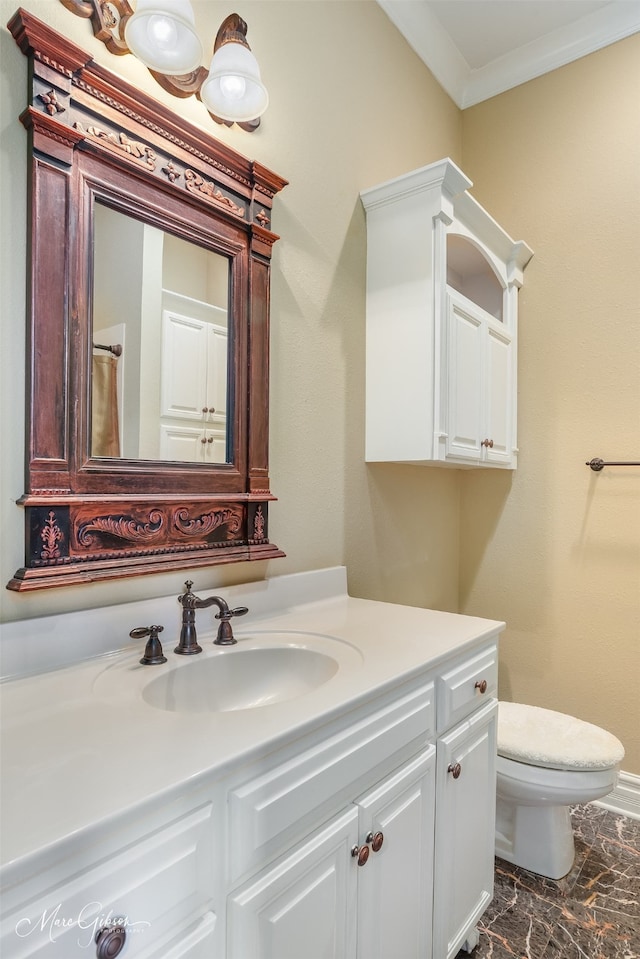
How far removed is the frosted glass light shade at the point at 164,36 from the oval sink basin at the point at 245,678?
123cm

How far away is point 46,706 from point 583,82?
9.29ft

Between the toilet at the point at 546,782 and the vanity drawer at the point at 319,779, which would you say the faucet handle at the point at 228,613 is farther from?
the toilet at the point at 546,782

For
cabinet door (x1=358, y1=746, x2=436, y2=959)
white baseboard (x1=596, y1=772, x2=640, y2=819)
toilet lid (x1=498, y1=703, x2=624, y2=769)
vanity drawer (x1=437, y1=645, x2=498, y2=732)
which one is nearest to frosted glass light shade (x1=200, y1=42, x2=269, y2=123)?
vanity drawer (x1=437, y1=645, x2=498, y2=732)

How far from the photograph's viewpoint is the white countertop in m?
0.59

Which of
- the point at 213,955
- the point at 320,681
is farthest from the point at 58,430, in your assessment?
the point at 213,955

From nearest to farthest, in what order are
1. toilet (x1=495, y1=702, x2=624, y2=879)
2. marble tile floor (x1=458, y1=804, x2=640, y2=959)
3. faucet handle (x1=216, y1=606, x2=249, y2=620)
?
faucet handle (x1=216, y1=606, x2=249, y2=620) < marble tile floor (x1=458, y1=804, x2=640, y2=959) < toilet (x1=495, y1=702, x2=624, y2=879)

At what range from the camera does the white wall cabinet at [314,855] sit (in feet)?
1.86

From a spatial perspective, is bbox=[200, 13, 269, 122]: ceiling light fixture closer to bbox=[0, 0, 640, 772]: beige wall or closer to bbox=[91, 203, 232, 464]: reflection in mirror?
bbox=[0, 0, 640, 772]: beige wall

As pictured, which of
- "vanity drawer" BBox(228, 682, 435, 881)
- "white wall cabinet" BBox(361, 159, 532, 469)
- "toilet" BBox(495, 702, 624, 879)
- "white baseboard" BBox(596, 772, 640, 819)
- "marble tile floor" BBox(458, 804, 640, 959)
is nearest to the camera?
"vanity drawer" BBox(228, 682, 435, 881)

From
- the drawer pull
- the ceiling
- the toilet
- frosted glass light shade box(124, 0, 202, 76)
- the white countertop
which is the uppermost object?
the ceiling

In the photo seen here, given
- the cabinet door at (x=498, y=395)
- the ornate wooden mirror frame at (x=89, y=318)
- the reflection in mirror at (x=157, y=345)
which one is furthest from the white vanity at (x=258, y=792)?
the cabinet door at (x=498, y=395)

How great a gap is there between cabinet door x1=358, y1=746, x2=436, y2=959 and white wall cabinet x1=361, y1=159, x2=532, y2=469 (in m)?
0.96

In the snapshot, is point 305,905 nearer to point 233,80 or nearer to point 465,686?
point 465,686

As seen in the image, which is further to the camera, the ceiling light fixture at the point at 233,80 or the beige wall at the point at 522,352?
the beige wall at the point at 522,352
